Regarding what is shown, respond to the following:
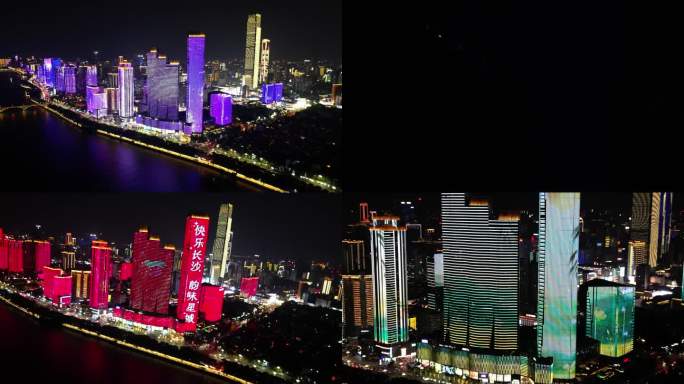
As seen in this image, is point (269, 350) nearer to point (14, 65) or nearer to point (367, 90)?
point (367, 90)

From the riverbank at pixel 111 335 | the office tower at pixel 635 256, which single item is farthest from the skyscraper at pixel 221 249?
the office tower at pixel 635 256

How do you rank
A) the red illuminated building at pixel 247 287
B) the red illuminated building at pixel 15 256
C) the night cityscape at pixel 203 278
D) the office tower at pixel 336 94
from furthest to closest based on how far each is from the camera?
the red illuminated building at pixel 15 256
the red illuminated building at pixel 247 287
the night cityscape at pixel 203 278
the office tower at pixel 336 94

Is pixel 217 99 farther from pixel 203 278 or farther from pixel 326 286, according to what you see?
pixel 326 286

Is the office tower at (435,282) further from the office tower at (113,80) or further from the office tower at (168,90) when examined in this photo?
the office tower at (113,80)

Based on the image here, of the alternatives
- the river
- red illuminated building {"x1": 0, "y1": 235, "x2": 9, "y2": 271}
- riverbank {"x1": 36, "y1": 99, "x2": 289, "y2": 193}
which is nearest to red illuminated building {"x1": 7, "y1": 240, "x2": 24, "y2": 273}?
red illuminated building {"x1": 0, "y1": 235, "x2": 9, "y2": 271}

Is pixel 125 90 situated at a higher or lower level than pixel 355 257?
higher

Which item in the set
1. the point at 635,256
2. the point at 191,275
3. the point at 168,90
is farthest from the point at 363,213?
the point at 635,256

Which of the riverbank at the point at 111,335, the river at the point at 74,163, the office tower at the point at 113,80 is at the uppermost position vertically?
the office tower at the point at 113,80

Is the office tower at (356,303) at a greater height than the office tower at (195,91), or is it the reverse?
the office tower at (195,91)

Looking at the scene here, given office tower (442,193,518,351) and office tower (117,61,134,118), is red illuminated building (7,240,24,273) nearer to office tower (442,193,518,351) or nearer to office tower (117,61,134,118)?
office tower (117,61,134,118)
